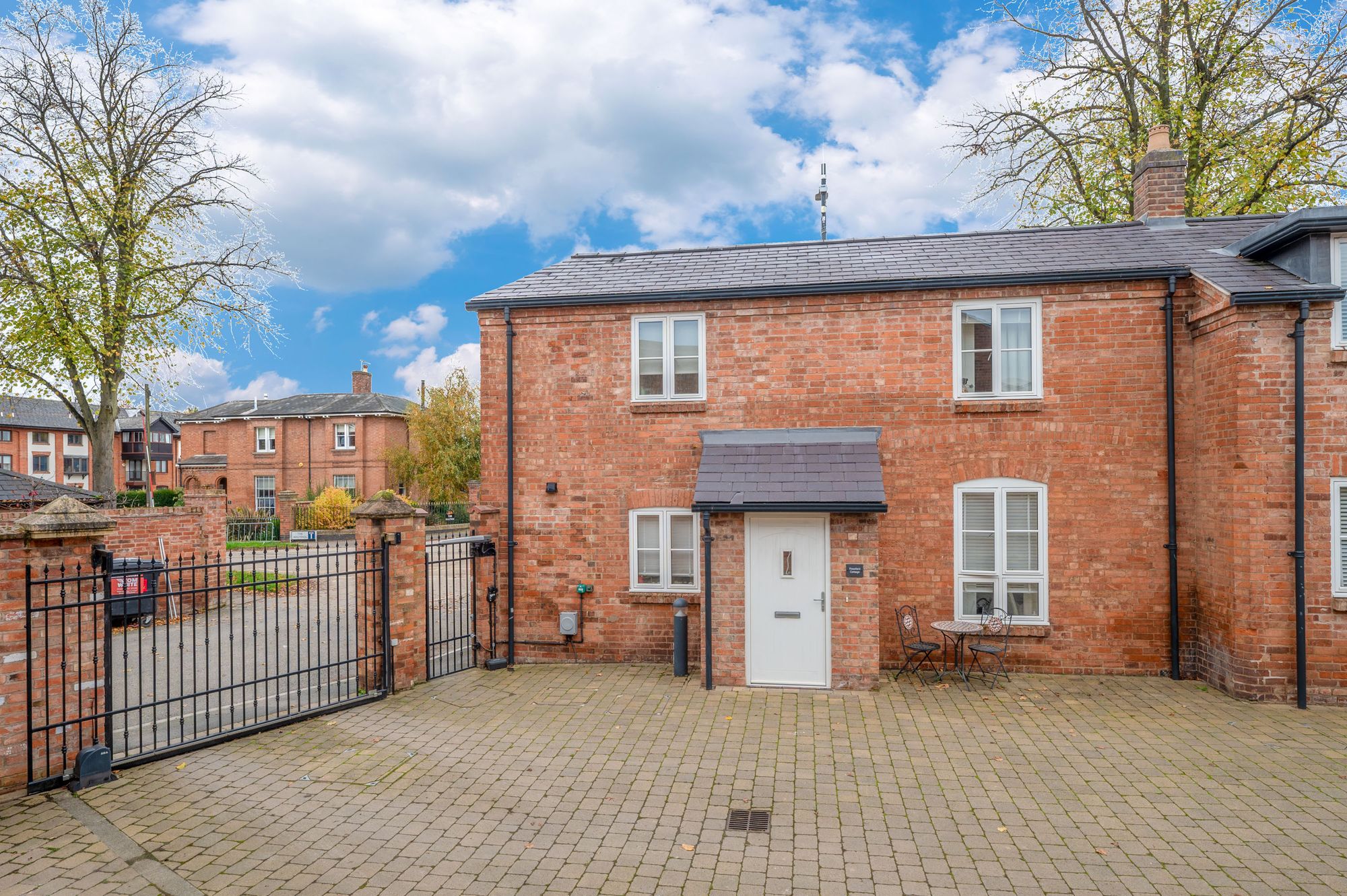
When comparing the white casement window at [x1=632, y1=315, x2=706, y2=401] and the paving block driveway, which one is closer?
the paving block driveway

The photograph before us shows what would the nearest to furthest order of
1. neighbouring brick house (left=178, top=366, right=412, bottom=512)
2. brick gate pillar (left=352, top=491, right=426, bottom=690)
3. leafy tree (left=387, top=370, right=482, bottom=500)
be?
1. brick gate pillar (left=352, top=491, right=426, bottom=690)
2. leafy tree (left=387, top=370, right=482, bottom=500)
3. neighbouring brick house (left=178, top=366, right=412, bottom=512)

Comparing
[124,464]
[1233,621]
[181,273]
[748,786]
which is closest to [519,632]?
[748,786]

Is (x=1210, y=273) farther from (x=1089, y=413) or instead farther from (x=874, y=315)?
(x=874, y=315)

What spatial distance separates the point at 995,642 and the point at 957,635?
1.85ft

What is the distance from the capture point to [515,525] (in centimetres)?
1071

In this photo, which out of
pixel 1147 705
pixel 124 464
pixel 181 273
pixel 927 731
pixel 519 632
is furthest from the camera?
pixel 124 464

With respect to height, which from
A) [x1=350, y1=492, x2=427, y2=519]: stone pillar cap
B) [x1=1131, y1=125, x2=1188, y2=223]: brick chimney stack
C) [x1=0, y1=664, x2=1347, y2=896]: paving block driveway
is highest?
[x1=1131, y1=125, x2=1188, y2=223]: brick chimney stack

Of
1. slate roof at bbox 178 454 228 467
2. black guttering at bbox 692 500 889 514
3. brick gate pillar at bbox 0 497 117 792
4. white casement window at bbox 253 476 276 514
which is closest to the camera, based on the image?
brick gate pillar at bbox 0 497 117 792

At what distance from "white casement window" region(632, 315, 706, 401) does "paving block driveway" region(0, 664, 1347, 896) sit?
440cm

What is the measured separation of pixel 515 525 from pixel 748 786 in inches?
226

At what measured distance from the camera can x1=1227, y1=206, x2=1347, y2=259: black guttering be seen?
27.2ft

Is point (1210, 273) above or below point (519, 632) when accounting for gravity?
above

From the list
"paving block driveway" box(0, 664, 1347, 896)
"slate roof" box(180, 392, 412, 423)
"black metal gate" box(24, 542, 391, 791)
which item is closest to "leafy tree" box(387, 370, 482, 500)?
"slate roof" box(180, 392, 412, 423)

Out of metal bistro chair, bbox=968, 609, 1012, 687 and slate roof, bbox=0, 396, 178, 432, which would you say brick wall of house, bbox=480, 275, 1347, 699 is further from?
slate roof, bbox=0, 396, 178, 432
